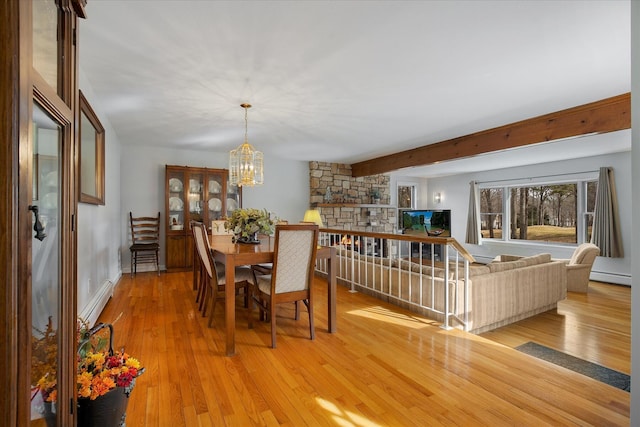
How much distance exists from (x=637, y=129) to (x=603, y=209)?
19.0 feet

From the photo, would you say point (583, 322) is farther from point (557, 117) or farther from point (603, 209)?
point (603, 209)

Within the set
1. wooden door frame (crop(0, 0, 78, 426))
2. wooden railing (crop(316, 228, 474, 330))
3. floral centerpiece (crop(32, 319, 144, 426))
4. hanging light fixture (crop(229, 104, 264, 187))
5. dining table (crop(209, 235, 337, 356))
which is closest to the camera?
wooden door frame (crop(0, 0, 78, 426))

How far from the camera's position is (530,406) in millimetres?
1783

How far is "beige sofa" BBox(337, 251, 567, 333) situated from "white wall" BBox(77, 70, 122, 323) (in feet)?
9.70

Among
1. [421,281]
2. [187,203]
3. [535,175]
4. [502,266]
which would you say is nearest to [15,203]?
[421,281]

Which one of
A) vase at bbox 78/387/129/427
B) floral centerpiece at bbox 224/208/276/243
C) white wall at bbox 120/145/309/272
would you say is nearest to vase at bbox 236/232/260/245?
floral centerpiece at bbox 224/208/276/243

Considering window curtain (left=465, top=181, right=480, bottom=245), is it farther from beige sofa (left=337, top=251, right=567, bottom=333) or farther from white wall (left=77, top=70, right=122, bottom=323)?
white wall (left=77, top=70, right=122, bottom=323)

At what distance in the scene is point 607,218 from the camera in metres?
5.66

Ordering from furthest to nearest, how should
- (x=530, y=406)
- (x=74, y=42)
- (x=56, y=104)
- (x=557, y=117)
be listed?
1. (x=557, y=117)
2. (x=530, y=406)
3. (x=74, y=42)
4. (x=56, y=104)

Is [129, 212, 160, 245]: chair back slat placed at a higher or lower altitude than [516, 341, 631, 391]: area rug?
higher

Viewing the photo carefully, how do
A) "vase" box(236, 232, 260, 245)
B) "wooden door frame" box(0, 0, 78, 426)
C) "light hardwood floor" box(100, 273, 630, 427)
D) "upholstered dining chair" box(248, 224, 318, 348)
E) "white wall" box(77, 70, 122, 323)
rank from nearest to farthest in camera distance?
"wooden door frame" box(0, 0, 78, 426) < "light hardwood floor" box(100, 273, 630, 427) < "upholstered dining chair" box(248, 224, 318, 348) < "white wall" box(77, 70, 122, 323) < "vase" box(236, 232, 260, 245)

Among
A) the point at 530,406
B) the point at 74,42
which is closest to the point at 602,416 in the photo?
the point at 530,406

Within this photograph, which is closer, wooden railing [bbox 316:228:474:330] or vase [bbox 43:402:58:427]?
vase [bbox 43:402:58:427]

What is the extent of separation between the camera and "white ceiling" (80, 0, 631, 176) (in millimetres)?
1891
